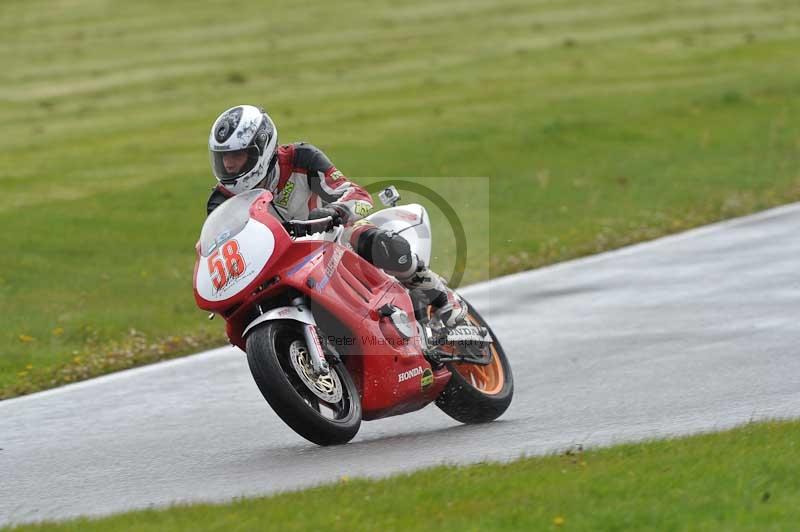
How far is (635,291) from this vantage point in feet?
40.1

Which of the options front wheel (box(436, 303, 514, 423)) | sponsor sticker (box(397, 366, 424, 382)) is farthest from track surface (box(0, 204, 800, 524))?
sponsor sticker (box(397, 366, 424, 382))

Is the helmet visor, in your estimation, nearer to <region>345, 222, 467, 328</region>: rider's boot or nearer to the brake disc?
<region>345, 222, 467, 328</region>: rider's boot

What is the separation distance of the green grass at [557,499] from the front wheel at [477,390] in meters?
1.53

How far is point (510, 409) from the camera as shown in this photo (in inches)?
329

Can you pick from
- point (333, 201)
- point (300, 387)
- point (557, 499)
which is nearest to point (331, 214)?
point (333, 201)

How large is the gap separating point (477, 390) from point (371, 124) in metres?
17.3

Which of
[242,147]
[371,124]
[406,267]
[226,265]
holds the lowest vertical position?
[371,124]

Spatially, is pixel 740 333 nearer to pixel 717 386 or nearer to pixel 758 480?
pixel 717 386

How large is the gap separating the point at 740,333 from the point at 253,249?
4.54 meters

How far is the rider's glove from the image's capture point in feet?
→ 23.3

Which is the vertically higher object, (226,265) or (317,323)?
(226,265)

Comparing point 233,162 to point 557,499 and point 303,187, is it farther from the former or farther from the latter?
point 557,499

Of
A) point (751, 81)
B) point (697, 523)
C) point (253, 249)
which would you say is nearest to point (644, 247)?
point (253, 249)

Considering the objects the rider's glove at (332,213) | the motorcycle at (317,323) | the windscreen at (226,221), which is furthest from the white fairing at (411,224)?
the windscreen at (226,221)
